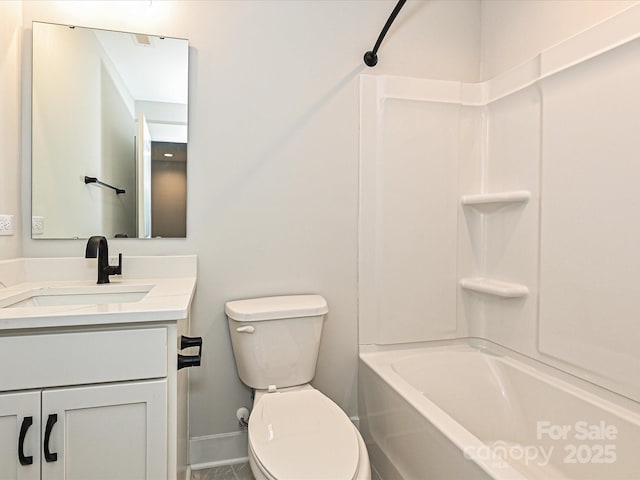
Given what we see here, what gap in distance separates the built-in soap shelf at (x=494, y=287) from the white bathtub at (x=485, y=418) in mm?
286

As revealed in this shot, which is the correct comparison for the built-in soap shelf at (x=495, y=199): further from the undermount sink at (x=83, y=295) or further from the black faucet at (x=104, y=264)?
the black faucet at (x=104, y=264)

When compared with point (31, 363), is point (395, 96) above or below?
above

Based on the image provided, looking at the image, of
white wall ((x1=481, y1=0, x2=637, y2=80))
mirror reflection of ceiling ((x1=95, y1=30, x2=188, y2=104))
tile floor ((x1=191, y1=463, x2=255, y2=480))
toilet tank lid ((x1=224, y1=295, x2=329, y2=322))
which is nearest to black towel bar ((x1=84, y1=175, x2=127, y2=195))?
mirror reflection of ceiling ((x1=95, y1=30, x2=188, y2=104))

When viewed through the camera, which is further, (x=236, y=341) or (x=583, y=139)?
(x=236, y=341)

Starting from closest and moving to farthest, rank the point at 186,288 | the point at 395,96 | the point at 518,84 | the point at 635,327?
the point at 635,327 → the point at 186,288 → the point at 518,84 → the point at 395,96

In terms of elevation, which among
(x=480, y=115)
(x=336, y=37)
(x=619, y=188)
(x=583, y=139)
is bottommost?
(x=619, y=188)

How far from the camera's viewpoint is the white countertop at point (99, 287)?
0.98m

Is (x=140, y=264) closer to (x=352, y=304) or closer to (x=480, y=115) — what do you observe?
(x=352, y=304)

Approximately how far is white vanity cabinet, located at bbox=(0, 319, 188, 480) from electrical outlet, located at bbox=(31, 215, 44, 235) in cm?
73

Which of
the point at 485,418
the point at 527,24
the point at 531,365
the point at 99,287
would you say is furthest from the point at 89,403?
the point at 527,24

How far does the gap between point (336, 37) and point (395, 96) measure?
39cm

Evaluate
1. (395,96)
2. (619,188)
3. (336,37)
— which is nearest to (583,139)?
(619,188)

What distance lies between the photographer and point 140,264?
1.63 m

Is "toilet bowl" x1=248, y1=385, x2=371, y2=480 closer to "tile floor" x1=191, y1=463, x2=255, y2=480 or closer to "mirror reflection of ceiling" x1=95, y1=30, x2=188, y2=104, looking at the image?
"tile floor" x1=191, y1=463, x2=255, y2=480
